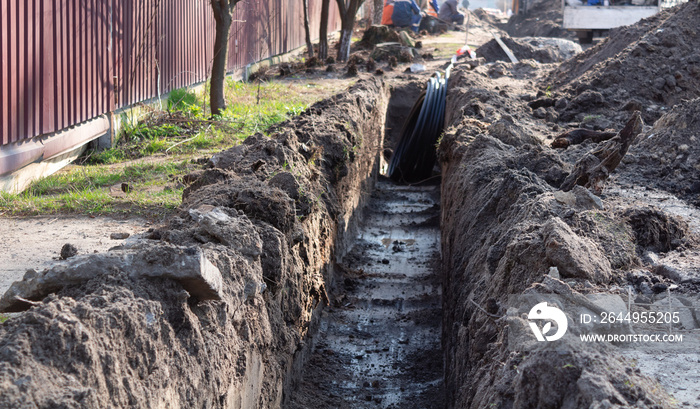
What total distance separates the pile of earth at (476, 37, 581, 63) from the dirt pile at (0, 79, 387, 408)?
11.5 m

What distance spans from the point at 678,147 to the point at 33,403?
581 centimetres

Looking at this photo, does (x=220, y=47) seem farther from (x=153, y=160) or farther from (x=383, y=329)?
(x=383, y=329)

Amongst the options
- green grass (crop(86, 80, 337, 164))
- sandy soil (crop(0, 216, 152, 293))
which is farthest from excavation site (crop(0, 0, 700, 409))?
green grass (crop(86, 80, 337, 164))

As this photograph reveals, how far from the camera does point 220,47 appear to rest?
31.8ft

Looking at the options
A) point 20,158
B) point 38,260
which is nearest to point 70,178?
point 20,158

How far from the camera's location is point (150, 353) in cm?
247

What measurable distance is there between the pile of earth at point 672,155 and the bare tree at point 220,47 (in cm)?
584

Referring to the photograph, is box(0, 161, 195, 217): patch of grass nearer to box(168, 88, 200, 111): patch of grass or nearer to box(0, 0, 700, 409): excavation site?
box(0, 0, 700, 409): excavation site

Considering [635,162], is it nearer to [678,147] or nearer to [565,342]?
[678,147]

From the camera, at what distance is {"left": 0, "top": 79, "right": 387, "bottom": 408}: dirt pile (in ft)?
7.01

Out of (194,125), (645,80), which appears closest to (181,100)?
(194,125)

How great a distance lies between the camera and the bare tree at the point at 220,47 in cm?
956

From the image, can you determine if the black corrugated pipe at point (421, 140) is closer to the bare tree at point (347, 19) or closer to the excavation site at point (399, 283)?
the excavation site at point (399, 283)

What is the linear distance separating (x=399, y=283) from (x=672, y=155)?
9.00 ft
